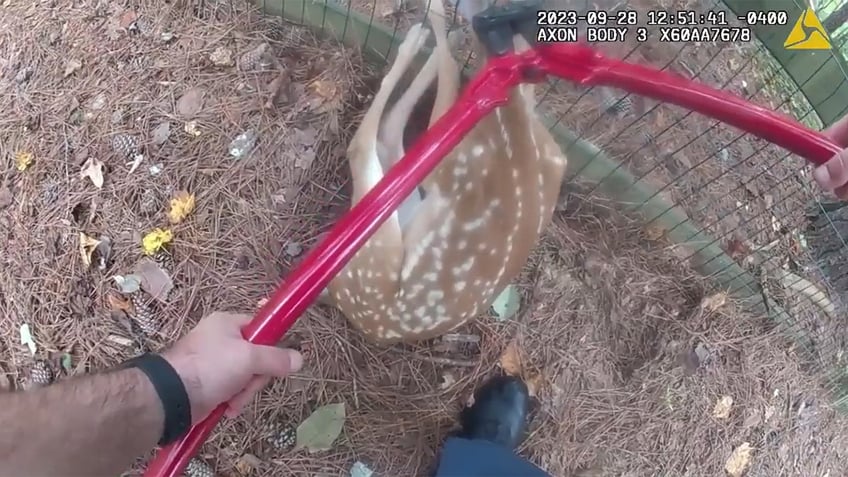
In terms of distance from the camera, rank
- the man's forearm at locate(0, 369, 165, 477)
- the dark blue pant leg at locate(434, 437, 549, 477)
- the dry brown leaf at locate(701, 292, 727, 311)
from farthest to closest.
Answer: the dry brown leaf at locate(701, 292, 727, 311)
the dark blue pant leg at locate(434, 437, 549, 477)
the man's forearm at locate(0, 369, 165, 477)

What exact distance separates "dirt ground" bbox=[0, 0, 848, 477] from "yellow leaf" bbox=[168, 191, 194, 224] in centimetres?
2

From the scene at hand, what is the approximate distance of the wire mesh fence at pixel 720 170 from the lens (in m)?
1.88

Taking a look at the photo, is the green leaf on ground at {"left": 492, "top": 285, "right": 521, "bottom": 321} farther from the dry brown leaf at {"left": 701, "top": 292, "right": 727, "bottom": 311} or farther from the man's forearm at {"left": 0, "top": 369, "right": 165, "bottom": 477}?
the man's forearm at {"left": 0, "top": 369, "right": 165, "bottom": 477}

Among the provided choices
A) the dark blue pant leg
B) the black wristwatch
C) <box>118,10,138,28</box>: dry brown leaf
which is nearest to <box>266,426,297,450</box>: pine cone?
the dark blue pant leg

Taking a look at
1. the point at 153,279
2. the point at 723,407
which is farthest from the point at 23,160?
the point at 723,407

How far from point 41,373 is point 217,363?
3.29ft

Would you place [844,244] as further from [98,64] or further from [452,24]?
[98,64]

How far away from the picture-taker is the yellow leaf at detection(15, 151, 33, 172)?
1908 mm

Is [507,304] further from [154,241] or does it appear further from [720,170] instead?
[154,241]

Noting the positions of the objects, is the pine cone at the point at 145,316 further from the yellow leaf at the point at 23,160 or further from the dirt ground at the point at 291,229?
the yellow leaf at the point at 23,160

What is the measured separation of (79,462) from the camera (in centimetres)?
103

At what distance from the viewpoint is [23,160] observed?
191cm

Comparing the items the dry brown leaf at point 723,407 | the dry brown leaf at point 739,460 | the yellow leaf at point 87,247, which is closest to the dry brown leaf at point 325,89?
the yellow leaf at point 87,247

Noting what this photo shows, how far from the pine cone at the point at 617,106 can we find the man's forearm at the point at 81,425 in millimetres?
1254
